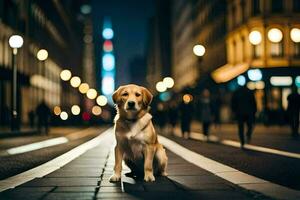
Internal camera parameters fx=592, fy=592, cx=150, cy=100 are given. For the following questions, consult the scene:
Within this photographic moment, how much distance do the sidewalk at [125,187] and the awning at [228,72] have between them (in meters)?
41.4

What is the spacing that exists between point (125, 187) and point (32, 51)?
55.3m

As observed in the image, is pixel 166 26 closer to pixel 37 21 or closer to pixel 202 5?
pixel 202 5

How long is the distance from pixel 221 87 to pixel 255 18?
1100 cm

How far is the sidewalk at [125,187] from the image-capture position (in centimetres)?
619

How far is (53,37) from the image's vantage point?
81125 mm

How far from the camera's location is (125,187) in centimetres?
689

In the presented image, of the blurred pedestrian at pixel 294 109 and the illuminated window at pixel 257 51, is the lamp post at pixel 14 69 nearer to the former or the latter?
the blurred pedestrian at pixel 294 109

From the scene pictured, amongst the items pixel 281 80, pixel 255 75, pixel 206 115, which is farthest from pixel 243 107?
pixel 281 80

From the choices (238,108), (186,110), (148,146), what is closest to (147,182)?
(148,146)

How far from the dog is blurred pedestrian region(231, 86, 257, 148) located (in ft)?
28.4

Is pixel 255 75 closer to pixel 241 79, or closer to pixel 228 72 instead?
pixel 241 79

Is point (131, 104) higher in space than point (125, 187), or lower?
higher

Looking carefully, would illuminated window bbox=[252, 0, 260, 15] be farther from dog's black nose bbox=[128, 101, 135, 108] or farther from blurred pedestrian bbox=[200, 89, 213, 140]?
dog's black nose bbox=[128, 101, 135, 108]

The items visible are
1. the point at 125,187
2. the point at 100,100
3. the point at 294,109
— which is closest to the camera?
the point at 125,187
